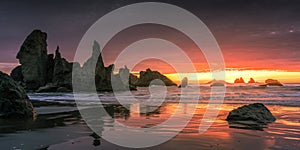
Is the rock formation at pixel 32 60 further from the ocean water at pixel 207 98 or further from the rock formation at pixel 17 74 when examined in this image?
the ocean water at pixel 207 98

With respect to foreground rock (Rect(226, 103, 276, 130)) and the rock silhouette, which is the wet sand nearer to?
foreground rock (Rect(226, 103, 276, 130))

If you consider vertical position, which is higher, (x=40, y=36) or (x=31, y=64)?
(x=40, y=36)

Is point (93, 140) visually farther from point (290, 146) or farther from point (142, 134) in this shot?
point (290, 146)

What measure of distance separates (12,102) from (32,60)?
2946 inches

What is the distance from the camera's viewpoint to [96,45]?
83.6m

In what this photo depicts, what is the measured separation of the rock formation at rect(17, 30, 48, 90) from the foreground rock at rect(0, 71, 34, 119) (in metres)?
71.2

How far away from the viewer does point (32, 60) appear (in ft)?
268

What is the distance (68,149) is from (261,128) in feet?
25.0

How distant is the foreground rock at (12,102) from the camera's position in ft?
43.8

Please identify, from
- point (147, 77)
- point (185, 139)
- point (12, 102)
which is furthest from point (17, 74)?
point (185, 139)

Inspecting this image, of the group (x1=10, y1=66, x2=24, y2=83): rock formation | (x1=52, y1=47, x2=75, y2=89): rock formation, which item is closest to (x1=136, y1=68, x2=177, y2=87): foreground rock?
(x1=52, y1=47, x2=75, y2=89): rock formation

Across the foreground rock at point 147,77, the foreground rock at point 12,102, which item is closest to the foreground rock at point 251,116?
the foreground rock at point 12,102

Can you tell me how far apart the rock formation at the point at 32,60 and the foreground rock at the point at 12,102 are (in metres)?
71.2

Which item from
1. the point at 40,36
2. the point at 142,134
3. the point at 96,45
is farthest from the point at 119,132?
the point at 40,36
